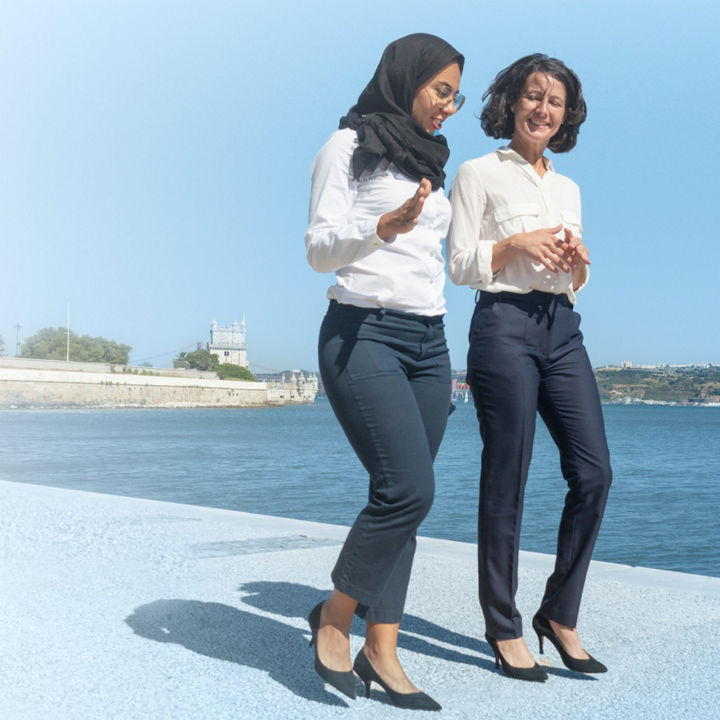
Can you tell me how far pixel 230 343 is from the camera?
156m

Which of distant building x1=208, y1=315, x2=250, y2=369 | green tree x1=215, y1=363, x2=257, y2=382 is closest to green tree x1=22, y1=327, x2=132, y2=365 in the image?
green tree x1=215, y1=363, x2=257, y2=382

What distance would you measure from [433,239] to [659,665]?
1.43 m

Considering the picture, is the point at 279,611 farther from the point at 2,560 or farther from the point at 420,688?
the point at 2,560

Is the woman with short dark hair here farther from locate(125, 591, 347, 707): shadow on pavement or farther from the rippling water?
the rippling water

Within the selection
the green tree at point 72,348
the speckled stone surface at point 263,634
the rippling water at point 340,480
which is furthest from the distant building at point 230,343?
the speckled stone surface at point 263,634

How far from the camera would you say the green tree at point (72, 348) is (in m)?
100

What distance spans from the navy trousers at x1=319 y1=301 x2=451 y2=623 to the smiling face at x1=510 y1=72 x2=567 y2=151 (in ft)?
2.57

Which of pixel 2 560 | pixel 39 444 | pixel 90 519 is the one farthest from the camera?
pixel 39 444

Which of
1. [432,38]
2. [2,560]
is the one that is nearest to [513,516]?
[432,38]

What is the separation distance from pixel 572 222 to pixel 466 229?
0.37 meters

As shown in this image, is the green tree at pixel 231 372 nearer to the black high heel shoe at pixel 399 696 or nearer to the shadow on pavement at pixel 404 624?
the shadow on pavement at pixel 404 624

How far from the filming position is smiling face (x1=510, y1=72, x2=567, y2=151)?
2818 millimetres

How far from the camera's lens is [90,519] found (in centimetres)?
575

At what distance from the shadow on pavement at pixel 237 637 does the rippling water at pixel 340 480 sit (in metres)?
10.5
